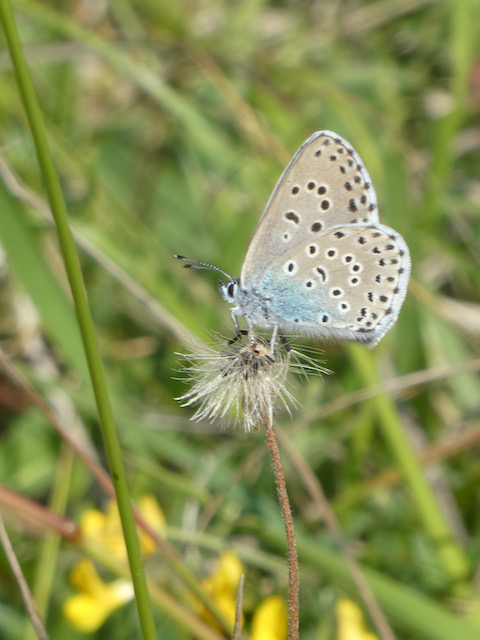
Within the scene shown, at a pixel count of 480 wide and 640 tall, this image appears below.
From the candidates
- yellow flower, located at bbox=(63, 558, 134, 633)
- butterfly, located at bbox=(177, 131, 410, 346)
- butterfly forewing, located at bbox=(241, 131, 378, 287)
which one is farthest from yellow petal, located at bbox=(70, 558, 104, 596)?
butterfly forewing, located at bbox=(241, 131, 378, 287)

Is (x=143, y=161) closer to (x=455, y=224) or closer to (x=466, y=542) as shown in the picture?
(x=455, y=224)

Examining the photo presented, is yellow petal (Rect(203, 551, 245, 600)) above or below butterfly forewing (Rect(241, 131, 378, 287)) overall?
below

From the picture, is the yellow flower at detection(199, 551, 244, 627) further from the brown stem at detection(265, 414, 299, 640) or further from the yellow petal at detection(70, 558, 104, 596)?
the brown stem at detection(265, 414, 299, 640)

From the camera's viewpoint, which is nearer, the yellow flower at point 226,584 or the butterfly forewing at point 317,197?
the butterfly forewing at point 317,197

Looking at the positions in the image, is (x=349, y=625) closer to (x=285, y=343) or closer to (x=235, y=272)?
(x=285, y=343)

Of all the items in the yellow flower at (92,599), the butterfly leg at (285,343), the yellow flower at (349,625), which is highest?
the butterfly leg at (285,343)

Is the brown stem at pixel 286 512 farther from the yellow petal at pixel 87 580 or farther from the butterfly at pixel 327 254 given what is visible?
the yellow petal at pixel 87 580

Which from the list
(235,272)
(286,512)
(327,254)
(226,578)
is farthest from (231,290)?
(235,272)

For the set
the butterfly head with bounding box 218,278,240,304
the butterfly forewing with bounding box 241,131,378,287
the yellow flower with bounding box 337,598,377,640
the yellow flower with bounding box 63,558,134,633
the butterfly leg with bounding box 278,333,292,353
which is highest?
the butterfly forewing with bounding box 241,131,378,287

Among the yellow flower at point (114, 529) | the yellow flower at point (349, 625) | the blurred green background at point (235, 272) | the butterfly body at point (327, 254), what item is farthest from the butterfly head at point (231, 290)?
the yellow flower at point (349, 625)
